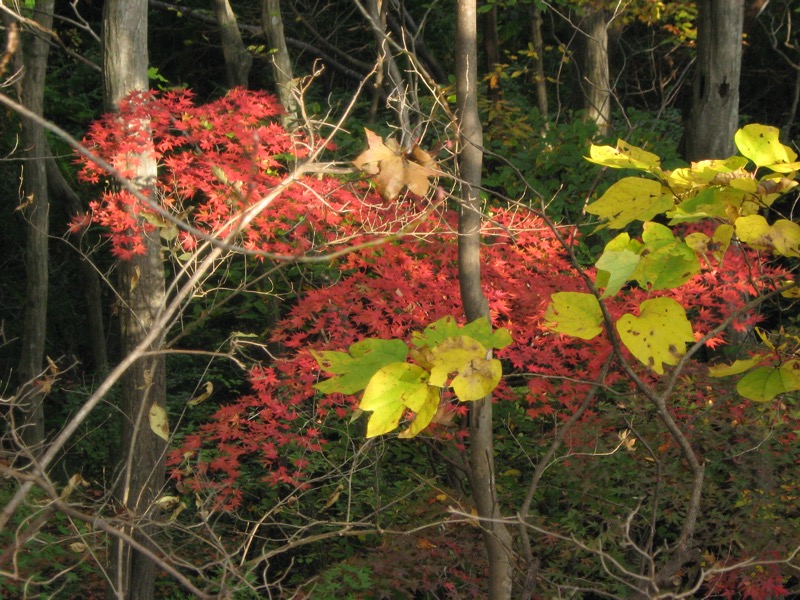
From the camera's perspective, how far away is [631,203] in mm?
1019

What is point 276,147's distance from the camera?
16.1 ft

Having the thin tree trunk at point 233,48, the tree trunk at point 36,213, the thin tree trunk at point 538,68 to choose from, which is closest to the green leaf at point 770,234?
the tree trunk at point 36,213

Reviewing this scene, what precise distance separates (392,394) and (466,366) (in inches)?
3.6

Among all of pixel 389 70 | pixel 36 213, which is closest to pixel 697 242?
pixel 389 70

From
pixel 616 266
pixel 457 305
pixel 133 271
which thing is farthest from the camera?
pixel 133 271

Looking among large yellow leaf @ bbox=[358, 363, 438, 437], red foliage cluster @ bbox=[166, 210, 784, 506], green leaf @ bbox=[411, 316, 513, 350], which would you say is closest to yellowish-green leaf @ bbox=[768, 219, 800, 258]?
green leaf @ bbox=[411, 316, 513, 350]

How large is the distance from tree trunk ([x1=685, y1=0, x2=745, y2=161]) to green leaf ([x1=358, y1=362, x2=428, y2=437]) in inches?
214

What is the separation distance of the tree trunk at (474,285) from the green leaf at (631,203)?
1530 mm

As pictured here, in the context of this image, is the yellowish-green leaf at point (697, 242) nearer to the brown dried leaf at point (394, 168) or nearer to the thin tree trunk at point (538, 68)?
the brown dried leaf at point (394, 168)

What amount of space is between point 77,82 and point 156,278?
568 cm

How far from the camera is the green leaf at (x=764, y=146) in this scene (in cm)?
99

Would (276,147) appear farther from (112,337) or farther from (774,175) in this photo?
(112,337)

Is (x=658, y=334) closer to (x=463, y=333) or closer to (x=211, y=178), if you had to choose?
(x=463, y=333)

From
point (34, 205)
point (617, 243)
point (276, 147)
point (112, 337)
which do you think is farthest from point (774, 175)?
point (112, 337)
